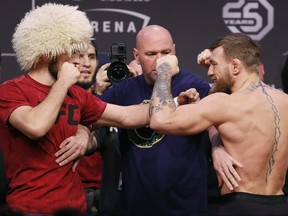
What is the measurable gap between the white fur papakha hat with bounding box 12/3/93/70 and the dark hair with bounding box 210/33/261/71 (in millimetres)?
734

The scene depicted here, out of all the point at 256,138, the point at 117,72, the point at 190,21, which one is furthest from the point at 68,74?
the point at 190,21

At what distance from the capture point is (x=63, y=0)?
543cm

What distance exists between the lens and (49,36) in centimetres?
364

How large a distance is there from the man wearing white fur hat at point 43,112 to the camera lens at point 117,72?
0.98 m

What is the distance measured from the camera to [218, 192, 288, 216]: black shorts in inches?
143

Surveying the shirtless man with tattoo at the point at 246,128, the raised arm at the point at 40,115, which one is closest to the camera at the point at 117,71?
the shirtless man with tattoo at the point at 246,128

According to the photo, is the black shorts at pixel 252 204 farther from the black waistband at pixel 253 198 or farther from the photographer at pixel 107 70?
the photographer at pixel 107 70

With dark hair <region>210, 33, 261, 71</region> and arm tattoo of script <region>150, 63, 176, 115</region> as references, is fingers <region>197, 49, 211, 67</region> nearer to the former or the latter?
dark hair <region>210, 33, 261, 71</region>

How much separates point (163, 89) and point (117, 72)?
948mm

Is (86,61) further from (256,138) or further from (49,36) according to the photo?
(256,138)

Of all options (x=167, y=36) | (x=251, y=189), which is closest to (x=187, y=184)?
(x=251, y=189)

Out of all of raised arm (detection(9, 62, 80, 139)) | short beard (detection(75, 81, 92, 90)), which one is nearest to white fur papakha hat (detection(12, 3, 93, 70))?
raised arm (detection(9, 62, 80, 139))

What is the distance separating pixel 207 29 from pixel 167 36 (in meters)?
1.21

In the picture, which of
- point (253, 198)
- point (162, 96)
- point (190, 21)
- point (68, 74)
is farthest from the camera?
point (190, 21)
